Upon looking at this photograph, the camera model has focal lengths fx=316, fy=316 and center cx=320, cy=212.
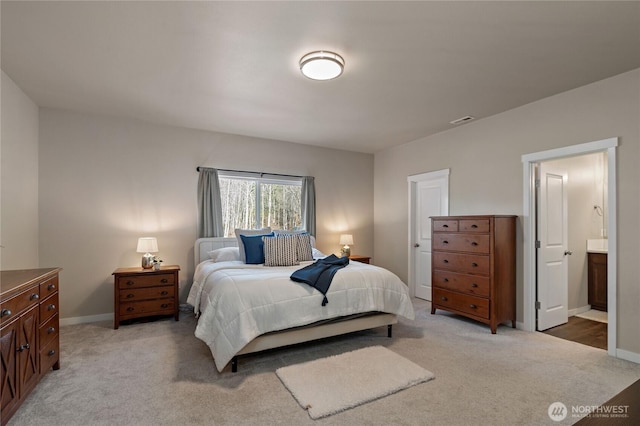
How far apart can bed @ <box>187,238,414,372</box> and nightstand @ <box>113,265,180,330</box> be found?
0.60 m

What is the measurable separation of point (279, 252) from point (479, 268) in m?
2.41

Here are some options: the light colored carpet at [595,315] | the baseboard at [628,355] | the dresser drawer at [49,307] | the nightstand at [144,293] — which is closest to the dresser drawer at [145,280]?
the nightstand at [144,293]

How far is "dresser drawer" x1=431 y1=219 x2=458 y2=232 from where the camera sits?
409cm

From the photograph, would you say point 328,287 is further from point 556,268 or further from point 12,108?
point 12,108

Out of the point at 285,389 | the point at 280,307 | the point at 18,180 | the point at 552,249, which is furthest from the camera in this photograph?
the point at 552,249

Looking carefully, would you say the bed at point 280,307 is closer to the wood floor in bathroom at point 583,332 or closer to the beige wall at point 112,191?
the beige wall at point 112,191

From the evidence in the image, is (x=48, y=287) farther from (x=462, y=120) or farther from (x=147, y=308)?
(x=462, y=120)

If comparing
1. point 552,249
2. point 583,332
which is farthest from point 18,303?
point 583,332

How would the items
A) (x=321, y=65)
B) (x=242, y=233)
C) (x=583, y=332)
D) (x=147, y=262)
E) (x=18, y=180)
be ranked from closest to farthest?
(x=321, y=65), (x=18, y=180), (x=583, y=332), (x=147, y=262), (x=242, y=233)

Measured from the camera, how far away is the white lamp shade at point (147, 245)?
12.9ft

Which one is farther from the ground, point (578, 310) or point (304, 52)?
point (304, 52)

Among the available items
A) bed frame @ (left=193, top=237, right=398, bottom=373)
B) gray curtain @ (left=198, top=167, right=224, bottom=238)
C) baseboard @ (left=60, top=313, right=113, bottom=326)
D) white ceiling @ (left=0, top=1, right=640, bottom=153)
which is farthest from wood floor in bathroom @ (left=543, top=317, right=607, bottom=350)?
baseboard @ (left=60, top=313, right=113, bottom=326)

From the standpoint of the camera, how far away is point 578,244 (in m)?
4.40

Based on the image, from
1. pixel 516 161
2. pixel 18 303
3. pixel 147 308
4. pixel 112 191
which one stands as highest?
pixel 516 161
